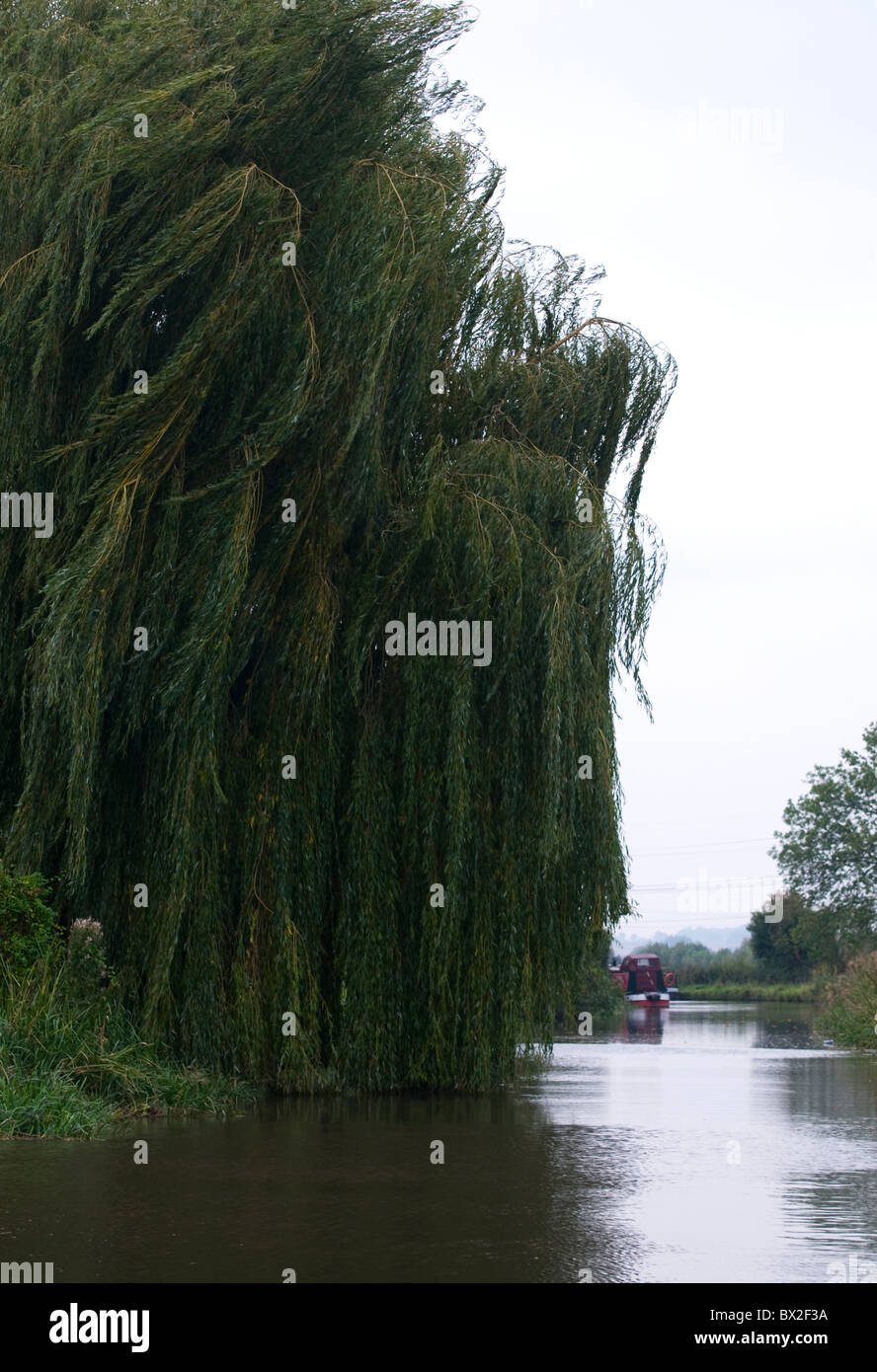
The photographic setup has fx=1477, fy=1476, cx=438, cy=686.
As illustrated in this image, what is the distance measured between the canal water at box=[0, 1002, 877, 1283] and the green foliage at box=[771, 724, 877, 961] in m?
47.3

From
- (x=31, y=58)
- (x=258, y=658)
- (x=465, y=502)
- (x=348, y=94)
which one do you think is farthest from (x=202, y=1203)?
(x=31, y=58)

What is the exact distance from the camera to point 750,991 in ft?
187

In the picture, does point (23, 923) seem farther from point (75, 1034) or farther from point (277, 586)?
point (277, 586)

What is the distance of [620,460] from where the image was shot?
16.2 m

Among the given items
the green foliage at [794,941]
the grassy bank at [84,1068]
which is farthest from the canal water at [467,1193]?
the green foliage at [794,941]

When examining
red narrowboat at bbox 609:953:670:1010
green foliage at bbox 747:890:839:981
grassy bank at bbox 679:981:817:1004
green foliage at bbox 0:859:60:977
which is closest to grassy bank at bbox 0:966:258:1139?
green foliage at bbox 0:859:60:977

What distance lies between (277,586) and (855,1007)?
1413cm

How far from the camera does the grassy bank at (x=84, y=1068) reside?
10.6m

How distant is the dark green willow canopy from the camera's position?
11961mm

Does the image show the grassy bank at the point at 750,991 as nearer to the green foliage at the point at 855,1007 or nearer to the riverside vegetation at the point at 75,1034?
the green foliage at the point at 855,1007

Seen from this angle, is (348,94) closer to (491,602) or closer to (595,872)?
(491,602)

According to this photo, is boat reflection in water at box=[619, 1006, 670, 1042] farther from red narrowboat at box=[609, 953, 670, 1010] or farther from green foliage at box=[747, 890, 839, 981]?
green foliage at box=[747, 890, 839, 981]

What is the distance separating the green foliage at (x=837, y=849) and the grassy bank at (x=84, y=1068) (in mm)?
50941

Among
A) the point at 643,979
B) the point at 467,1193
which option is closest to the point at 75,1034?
the point at 467,1193
